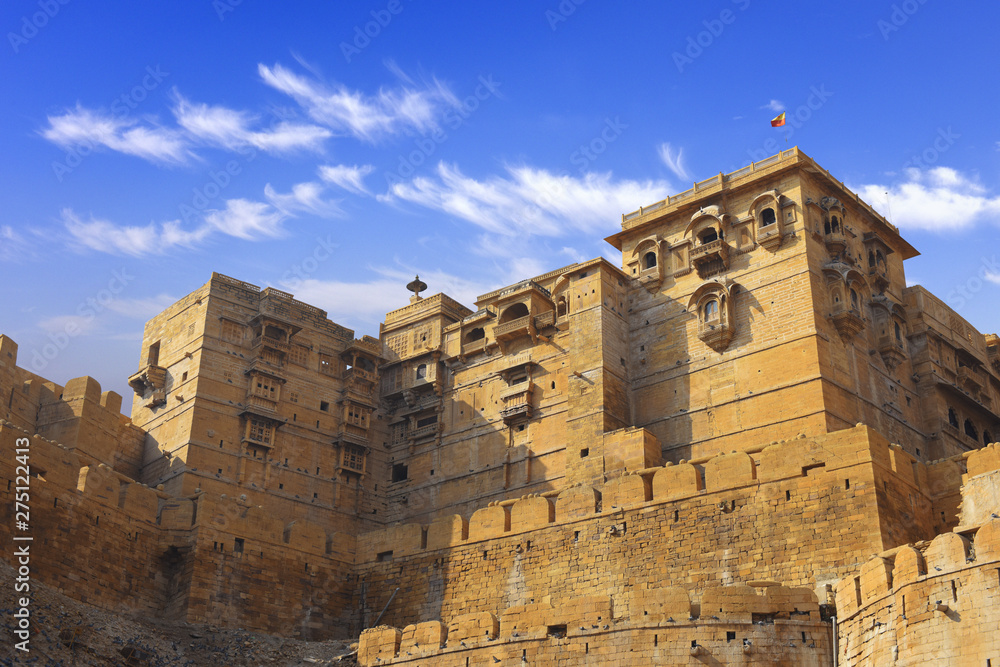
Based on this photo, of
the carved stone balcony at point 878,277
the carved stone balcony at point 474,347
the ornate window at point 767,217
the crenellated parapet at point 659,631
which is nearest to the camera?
the crenellated parapet at point 659,631

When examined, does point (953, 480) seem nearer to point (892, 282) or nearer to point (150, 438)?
point (892, 282)

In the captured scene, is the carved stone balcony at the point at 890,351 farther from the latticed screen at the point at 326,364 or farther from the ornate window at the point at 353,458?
the latticed screen at the point at 326,364

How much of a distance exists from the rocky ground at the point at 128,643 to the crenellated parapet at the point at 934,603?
12.8m

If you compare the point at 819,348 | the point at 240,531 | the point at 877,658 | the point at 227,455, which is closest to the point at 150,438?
the point at 227,455

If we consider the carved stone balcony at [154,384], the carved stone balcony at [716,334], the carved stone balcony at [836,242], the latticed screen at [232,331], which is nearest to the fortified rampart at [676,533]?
the carved stone balcony at [716,334]

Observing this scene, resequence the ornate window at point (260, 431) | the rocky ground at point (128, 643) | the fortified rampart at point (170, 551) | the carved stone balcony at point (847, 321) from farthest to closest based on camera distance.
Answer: the ornate window at point (260, 431) → the carved stone balcony at point (847, 321) → the fortified rampart at point (170, 551) → the rocky ground at point (128, 643)

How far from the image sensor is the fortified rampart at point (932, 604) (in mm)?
18812

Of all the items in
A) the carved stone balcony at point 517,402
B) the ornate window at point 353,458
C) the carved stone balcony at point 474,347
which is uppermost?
the carved stone balcony at point 474,347

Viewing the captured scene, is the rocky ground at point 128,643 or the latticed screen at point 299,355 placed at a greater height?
the latticed screen at point 299,355

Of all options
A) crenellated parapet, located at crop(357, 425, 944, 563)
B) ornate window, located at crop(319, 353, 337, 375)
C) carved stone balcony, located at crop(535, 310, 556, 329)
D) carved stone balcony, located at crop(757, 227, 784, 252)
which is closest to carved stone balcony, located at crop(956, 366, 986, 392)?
carved stone balcony, located at crop(757, 227, 784, 252)

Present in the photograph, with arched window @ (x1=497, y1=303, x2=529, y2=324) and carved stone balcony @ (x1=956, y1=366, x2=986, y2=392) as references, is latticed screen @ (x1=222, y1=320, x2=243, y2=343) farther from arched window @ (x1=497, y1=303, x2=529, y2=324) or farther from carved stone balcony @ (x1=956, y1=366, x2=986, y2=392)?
carved stone balcony @ (x1=956, y1=366, x2=986, y2=392)

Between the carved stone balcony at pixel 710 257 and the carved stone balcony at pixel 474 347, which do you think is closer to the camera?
the carved stone balcony at pixel 710 257

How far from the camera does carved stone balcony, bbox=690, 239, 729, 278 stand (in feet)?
133

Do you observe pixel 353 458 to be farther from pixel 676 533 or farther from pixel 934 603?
pixel 934 603
